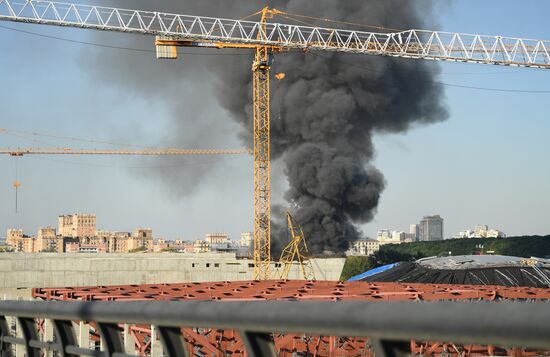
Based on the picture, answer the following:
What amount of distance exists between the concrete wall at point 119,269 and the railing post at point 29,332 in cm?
8150

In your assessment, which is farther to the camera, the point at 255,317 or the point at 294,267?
the point at 294,267

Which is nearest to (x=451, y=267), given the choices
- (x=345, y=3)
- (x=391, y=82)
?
(x=391, y=82)

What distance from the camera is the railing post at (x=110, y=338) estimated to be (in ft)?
13.3

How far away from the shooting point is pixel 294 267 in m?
94.7

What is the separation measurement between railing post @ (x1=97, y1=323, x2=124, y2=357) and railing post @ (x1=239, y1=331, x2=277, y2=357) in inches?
43.8

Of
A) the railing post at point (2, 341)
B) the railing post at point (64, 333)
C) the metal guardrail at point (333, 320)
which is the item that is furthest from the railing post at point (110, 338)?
the railing post at point (2, 341)

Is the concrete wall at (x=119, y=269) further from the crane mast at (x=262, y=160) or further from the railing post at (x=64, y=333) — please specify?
the railing post at (x=64, y=333)

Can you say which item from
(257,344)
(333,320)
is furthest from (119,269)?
(333,320)

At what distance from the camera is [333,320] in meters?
2.76

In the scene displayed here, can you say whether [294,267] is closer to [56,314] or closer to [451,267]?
[451,267]

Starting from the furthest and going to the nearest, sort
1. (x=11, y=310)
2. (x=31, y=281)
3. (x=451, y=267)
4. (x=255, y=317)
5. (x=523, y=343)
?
1. (x=31, y=281)
2. (x=451, y=267)
3. (x=11, y=310)
4. (x=255, y=317)
5. (x=523, y=343)

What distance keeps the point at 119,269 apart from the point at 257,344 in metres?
89.6

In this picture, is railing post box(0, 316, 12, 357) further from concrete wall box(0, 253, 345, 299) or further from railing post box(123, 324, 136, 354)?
concrete wall box(0, 253, 345, 299)

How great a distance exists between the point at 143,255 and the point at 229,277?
410 inches
